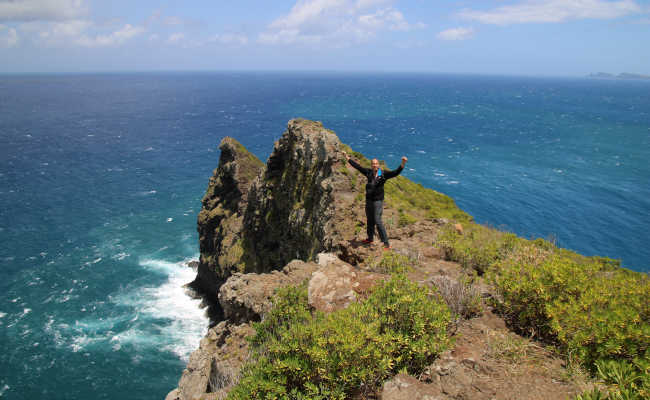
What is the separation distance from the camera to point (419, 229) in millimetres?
16969

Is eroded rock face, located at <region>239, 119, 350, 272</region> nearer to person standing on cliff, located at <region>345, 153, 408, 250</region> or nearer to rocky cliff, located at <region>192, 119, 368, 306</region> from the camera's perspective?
rocky cliff, located at <region>192, 119, 368, 306</region>

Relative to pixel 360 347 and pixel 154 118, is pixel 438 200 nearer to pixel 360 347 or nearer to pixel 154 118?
pixel 360 347

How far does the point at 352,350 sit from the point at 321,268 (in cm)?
544

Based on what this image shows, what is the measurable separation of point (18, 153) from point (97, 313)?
2906 inches

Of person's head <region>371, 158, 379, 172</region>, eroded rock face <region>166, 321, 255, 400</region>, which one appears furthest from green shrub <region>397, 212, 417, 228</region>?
eroded rock face <region>166, 321, 255, 400</region>

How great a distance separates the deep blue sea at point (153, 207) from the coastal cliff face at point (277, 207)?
26.5 ft

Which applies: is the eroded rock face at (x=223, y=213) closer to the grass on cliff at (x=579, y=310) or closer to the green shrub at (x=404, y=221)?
the green shrub at (x=404, y=221)

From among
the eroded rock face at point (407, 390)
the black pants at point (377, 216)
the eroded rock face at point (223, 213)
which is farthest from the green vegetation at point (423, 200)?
the eroded rock face at point (407, 390)

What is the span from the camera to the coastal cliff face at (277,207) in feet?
70.9

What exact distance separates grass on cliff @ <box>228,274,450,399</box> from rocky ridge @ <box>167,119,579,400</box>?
45 cm

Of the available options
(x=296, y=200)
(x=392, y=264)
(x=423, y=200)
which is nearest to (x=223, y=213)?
(x=296, y=200)

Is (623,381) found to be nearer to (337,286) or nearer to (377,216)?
(337,286)

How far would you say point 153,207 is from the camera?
58.9 metres

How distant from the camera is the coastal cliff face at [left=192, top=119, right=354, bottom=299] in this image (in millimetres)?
21609
